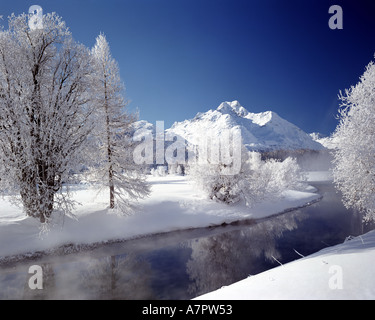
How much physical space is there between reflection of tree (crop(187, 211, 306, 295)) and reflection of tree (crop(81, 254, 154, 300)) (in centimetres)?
241

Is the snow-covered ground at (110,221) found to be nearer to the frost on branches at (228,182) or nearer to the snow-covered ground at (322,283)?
the frost on branches at (228,182)

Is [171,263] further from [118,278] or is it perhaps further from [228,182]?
[228,182]

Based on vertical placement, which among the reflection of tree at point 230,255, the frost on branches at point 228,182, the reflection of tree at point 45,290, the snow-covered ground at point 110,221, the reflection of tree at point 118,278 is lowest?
the reflection of tree at point 230,255

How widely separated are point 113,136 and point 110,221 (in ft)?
22.3

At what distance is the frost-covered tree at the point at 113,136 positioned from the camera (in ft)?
55.2

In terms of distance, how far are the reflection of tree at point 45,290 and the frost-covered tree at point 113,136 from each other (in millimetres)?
6665

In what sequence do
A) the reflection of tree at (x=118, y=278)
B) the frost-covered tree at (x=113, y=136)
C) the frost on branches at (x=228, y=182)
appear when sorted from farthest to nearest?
the frost on branches at (x=228, y=182), the frost-covered tree at (x=113, y=136), the reflection of tree at (x=118, y=278)

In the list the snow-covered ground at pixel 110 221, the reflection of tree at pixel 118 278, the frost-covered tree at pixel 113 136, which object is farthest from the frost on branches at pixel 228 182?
the reflection of tree at pixel 118 278

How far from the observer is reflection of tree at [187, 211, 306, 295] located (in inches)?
424

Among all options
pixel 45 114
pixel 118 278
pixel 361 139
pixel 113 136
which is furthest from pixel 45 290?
pixel 361 139

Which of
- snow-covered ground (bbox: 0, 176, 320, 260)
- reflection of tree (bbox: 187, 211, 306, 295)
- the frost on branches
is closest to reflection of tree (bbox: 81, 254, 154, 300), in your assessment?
reflection of tree (bbox: 187, 211, 306, 295)

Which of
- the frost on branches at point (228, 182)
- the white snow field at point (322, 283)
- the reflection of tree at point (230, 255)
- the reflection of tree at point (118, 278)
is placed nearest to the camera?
the white snow field at point (322, 283)
